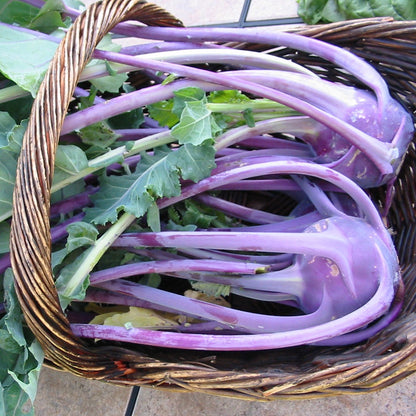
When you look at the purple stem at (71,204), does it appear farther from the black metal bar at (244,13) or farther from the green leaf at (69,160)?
the black metal bar at (244,13)

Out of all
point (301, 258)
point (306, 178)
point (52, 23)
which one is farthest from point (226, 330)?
point (52, 23)

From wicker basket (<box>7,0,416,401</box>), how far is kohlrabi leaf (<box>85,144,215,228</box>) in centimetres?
13

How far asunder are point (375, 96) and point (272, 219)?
10.5 inches

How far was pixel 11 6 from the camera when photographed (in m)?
0.74

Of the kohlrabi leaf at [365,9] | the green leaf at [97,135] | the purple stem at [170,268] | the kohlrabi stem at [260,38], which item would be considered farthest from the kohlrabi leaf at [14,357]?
the kohlrabi leaf at [365,9]

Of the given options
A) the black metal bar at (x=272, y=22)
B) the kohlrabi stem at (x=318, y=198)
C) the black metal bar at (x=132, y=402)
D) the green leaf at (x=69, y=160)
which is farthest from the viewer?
the black metal bar at (x=272, y=22)

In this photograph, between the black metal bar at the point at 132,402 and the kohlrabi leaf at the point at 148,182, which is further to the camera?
the black metal bar at the point at 132,402

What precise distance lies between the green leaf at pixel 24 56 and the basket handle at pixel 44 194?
5 cm

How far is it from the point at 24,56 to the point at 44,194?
0.23 m

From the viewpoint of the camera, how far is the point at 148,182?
673 millimetres

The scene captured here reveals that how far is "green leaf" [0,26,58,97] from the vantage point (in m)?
0.62

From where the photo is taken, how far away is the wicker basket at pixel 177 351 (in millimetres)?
552

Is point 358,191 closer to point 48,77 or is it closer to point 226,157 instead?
point 226,157

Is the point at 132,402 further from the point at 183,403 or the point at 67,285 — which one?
the point at 67,285
